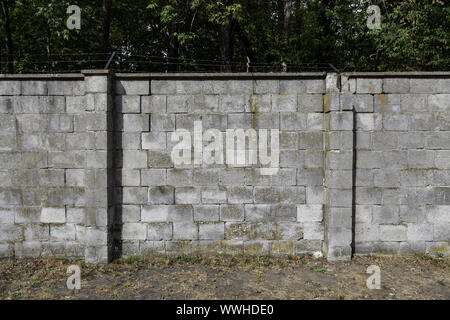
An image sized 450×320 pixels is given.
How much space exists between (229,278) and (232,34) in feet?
33.3

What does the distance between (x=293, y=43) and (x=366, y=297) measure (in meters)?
10.5

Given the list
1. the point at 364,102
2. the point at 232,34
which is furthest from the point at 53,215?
the point at 232,34

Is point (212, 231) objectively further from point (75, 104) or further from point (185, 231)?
point (75, 104)

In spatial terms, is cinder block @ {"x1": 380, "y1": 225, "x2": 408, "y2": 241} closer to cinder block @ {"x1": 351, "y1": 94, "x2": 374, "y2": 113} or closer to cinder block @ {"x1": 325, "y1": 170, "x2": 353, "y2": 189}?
cinder block @ {"x1": 325, "y1": 170, "x2": 353, "y2": 189}

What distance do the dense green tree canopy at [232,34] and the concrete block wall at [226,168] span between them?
10.2ft

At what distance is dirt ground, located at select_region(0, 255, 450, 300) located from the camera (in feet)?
14.1

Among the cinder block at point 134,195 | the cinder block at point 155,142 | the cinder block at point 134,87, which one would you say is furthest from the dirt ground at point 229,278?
the cinder block at point 134,87

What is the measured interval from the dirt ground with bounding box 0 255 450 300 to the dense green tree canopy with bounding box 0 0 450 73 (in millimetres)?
5351

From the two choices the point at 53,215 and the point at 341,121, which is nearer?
the point at 341,121

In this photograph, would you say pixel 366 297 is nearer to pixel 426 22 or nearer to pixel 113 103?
pixel 113 103

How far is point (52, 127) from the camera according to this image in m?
5.41

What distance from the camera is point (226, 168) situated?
541 centimetres

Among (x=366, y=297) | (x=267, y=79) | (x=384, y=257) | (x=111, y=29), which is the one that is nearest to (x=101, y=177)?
(x=267, y=79)

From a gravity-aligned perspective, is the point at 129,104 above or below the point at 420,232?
above
